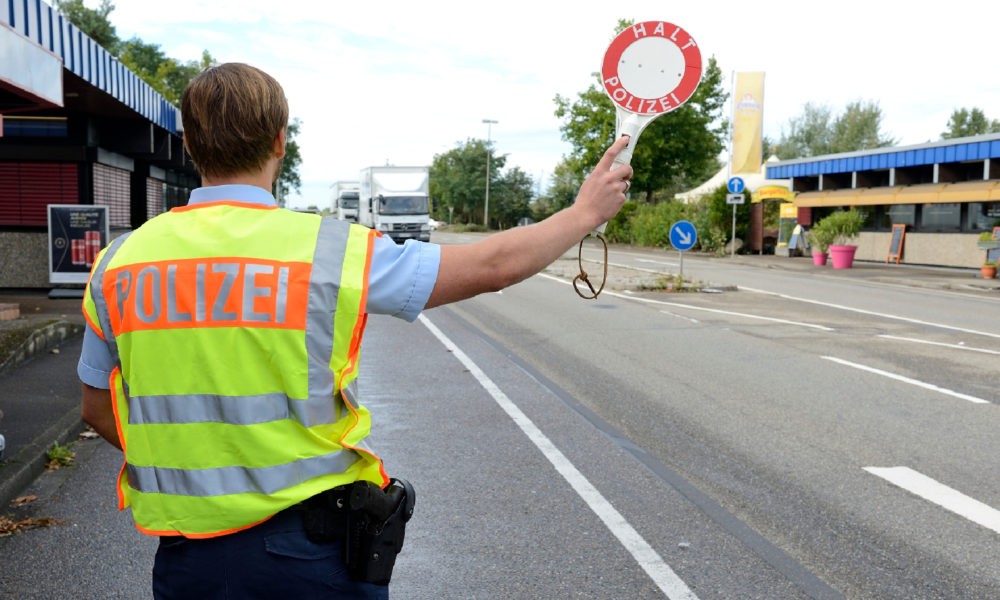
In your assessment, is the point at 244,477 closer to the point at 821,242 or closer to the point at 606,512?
the point at 606,512

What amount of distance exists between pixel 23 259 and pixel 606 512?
51.6 ft

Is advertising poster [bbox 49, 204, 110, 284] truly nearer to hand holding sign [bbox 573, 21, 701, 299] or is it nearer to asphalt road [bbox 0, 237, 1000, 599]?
asphalt road [bbox 0, 237, 1000, 599]

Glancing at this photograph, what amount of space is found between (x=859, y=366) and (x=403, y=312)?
9.72 m

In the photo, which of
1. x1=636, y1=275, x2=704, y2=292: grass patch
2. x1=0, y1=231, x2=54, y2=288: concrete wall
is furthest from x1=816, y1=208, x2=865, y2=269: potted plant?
x1=0, y1=231, x2=54, y2=288: concrete wall

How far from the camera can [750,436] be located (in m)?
7.37

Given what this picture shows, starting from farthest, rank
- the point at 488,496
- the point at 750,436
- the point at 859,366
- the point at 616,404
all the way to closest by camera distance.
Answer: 1. the point at 859,366
2. the point at 616,404
3. the point at 750,436
4. the point at 488,496

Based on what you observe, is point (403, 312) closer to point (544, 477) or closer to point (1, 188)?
point (544, 477)

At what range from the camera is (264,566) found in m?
1.97

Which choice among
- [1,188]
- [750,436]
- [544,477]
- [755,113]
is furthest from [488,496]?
[755,113]

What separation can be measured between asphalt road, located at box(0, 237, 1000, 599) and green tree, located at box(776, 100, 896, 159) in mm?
73457

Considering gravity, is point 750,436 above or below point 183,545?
→ below

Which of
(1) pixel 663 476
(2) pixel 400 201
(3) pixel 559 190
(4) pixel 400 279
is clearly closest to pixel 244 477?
(4) pixel 400 279

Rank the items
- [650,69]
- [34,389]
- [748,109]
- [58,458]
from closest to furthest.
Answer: [650,69] → [58,458] → [34,389] → [748,109]

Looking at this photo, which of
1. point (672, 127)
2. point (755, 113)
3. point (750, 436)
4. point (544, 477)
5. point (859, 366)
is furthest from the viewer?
point (672, 127)
